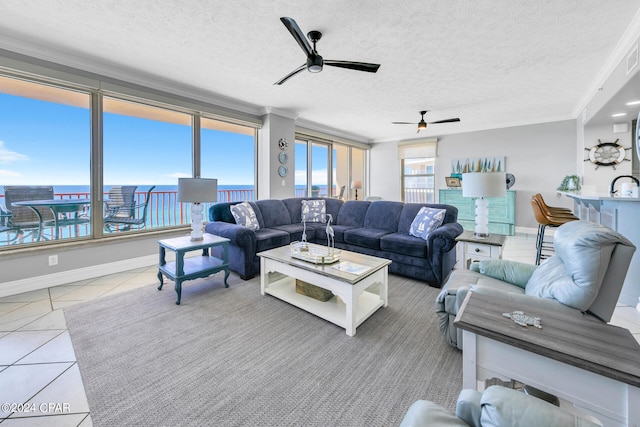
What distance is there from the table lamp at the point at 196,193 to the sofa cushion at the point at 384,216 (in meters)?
2.36

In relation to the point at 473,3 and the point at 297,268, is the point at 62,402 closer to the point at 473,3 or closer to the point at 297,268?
the point at 297,268

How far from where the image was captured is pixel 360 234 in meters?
3.79

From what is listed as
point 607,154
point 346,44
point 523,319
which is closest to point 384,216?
point 346,44

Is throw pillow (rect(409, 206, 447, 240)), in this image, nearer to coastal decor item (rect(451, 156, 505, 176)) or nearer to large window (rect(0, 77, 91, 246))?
coastal decor item (rect(451, 156, 505, 176))

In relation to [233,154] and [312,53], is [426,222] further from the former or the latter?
[233,154]

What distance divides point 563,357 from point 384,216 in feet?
10.8

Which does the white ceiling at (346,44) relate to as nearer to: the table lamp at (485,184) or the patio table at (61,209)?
the table lamp at (485,184)

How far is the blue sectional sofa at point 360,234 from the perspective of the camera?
3086 mm

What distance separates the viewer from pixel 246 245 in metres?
3.22

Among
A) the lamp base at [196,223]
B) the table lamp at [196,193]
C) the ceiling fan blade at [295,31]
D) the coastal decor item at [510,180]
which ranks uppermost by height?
the ceiling fan blade at [295,31]

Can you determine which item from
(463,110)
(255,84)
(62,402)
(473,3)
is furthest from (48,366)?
(463,110)

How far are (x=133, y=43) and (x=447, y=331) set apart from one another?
3935mm

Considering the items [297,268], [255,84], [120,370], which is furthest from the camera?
[255,84]

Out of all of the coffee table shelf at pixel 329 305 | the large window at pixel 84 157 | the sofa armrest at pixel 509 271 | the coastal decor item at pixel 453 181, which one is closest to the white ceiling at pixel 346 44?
the large window at pixel 84 157
